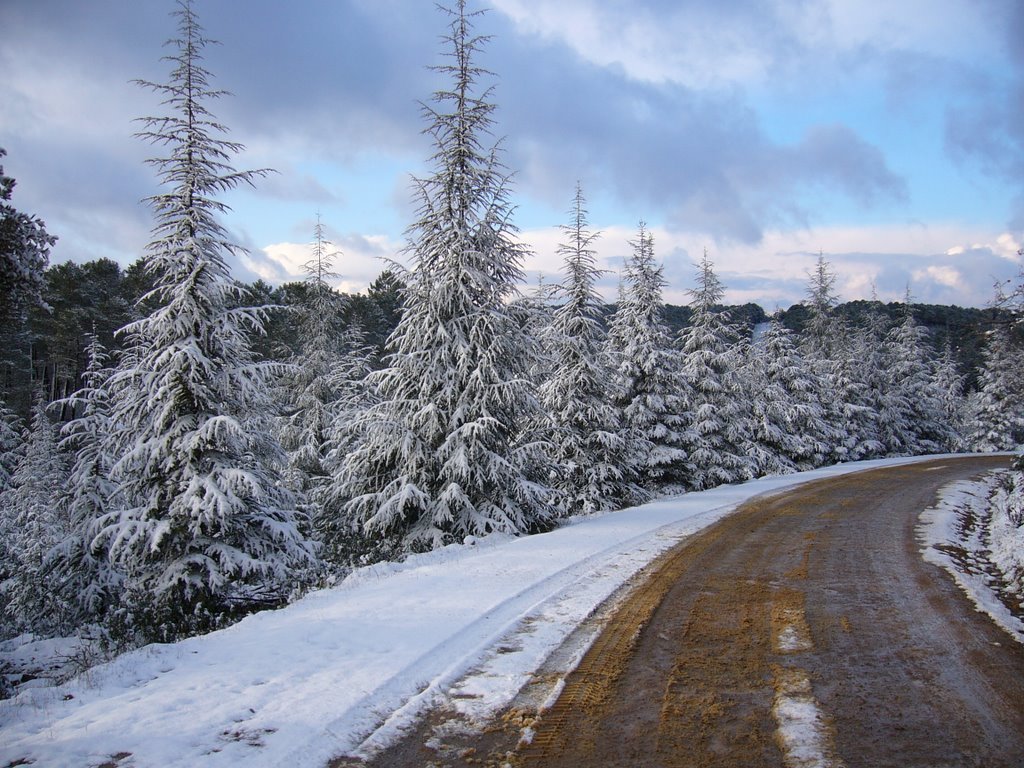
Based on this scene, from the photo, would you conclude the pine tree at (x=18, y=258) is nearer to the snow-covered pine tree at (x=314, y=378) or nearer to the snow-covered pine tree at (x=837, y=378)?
the snow-covered pine tree at (x=314, y=378)

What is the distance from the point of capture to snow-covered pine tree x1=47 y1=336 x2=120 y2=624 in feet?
43.6

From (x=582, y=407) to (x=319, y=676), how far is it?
553 inches

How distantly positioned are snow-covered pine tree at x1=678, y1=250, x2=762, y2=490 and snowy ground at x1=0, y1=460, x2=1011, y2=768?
1653cm

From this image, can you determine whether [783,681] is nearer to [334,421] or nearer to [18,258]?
[18,258]

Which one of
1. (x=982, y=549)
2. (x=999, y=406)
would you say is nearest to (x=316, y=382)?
(x=982, y=549)

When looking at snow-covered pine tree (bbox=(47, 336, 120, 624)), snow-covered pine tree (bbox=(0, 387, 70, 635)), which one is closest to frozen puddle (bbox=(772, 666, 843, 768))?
snow-covered pine tree (bbox=(47, 336, 120, 624))

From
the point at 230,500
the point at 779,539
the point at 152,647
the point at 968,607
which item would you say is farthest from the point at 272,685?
the point at 779,539

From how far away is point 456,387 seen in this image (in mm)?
12758

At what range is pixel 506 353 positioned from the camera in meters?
13.2

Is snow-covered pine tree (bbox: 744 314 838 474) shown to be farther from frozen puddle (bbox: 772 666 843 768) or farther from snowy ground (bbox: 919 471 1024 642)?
frozen puddle (bbox: 772 666 843 768)

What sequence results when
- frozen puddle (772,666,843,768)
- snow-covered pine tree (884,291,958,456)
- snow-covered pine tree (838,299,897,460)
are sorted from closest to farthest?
frozen puddle (772,666,843,768), snow-covered pine tree (838,299,897,460), snow-covered pine tree (884,291,958,456)

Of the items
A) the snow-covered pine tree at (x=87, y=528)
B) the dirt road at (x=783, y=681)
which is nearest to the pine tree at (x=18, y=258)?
the dirt road at (x=783, y=681)

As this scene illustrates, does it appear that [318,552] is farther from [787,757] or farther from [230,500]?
[787,757]

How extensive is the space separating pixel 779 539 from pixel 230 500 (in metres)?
10.0
